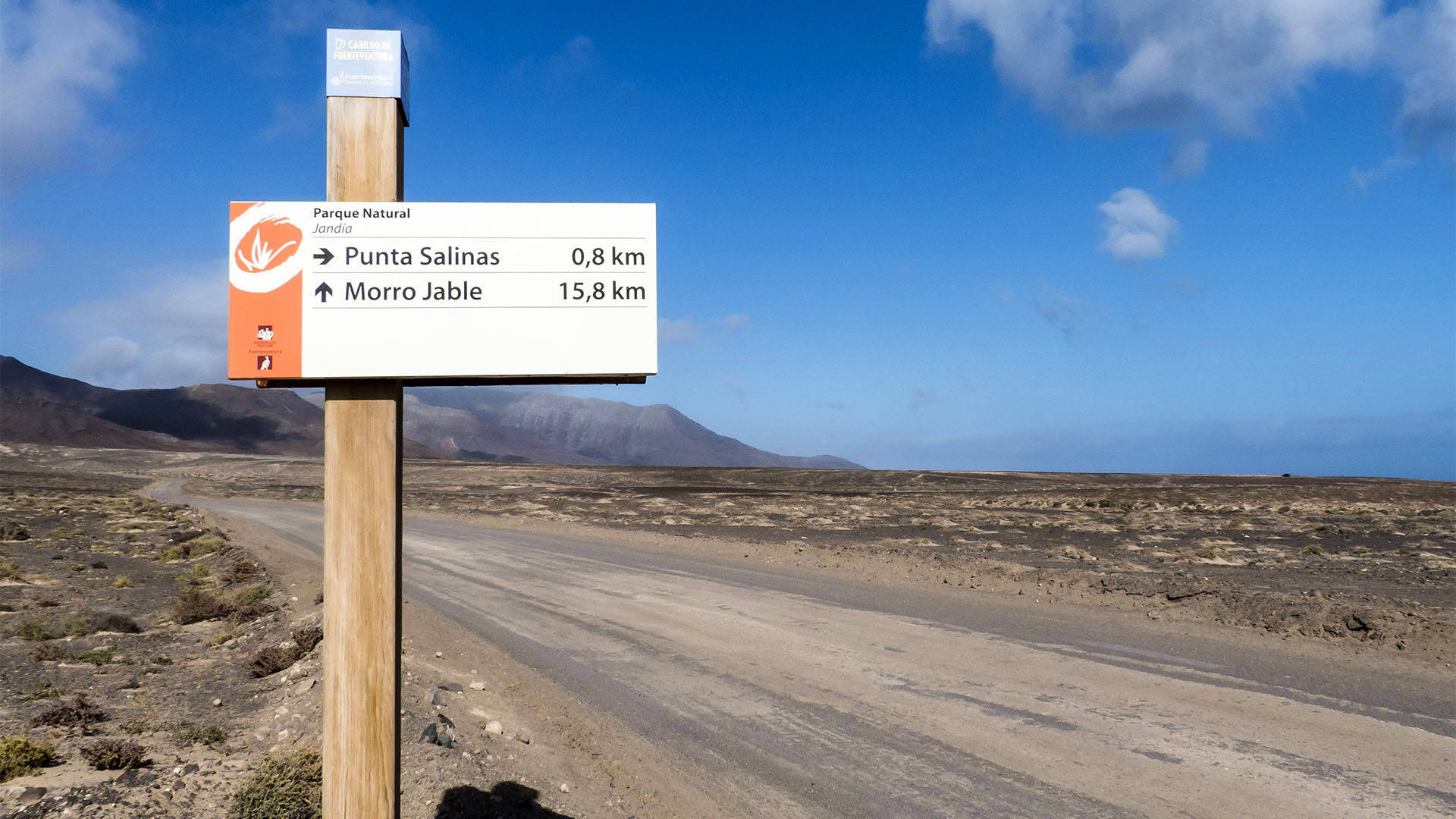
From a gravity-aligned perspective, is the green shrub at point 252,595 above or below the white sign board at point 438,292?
below

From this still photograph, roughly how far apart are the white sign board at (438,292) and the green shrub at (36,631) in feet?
37.5

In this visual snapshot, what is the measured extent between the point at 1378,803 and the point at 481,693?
8.15 metres

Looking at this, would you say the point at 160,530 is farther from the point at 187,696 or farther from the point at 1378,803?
the point at 1378,803

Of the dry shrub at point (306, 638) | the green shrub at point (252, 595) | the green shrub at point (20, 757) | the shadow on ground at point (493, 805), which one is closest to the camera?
the shadow on ground at point (493, 805)

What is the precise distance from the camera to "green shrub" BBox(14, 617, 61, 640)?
11.4 m

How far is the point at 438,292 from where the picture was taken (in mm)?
3686

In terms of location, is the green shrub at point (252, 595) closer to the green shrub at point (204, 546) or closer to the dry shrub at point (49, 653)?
the dry shrub at point (49, 653)

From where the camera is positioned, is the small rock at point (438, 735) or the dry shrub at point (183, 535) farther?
the dry shrub at point (183, 535)

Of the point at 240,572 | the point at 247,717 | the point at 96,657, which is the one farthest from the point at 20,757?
the point at 240,572

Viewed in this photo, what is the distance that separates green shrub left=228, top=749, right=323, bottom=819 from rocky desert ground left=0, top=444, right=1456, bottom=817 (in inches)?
8.3

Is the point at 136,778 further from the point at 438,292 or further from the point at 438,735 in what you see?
the point at 438,292

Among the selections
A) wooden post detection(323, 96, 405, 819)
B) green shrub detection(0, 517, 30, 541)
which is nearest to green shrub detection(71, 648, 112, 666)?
wooden post detection(323, 96, 405, 819)

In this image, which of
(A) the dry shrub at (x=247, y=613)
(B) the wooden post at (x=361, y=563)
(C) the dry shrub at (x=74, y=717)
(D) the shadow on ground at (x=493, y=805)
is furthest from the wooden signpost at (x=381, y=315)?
(A) the dry shrub at (x=247, y=613)

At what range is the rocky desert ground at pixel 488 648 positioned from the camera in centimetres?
636
